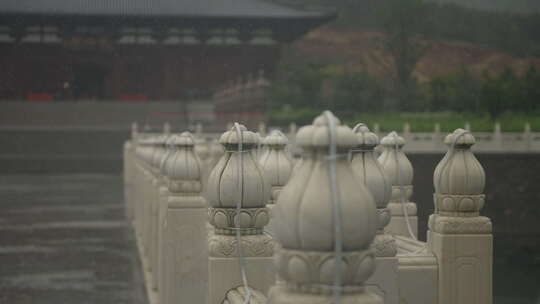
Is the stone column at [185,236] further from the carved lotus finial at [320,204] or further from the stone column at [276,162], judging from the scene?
the carved lotus finial at [320,204]

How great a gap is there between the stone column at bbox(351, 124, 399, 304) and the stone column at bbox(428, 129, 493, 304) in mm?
336

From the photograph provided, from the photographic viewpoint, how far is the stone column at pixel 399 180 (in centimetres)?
541

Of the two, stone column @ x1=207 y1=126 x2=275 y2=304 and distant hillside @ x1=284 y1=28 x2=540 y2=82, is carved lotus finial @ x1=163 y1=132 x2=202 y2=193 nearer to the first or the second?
stone column @ x1=207 y1=126 x2=275 y2=304

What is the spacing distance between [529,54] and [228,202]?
4604mm

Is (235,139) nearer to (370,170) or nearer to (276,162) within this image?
(370,170)

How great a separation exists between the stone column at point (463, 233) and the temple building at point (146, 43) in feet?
132

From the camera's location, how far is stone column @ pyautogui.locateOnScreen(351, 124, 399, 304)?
3674 millimetres

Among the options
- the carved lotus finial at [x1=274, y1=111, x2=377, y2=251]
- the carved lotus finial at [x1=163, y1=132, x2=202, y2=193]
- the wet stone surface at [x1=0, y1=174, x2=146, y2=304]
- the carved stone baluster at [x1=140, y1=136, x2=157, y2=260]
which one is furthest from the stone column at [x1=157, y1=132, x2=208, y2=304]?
the wet stone surface at [x1=0, y1=174, x2=146, y2=304]

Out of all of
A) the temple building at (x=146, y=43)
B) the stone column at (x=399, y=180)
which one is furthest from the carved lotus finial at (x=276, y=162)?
the temple building at (x=146, y=43)

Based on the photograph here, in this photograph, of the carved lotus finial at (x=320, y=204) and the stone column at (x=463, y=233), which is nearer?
the carved lotus finial at (x=320, y=204)

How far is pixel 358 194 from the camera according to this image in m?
2.22

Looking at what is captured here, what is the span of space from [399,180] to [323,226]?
3.38 meters

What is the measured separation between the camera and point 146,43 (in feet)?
149

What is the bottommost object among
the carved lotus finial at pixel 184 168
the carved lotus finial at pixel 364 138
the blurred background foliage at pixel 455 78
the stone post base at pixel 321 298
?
the stone post base at pixel 321 298
